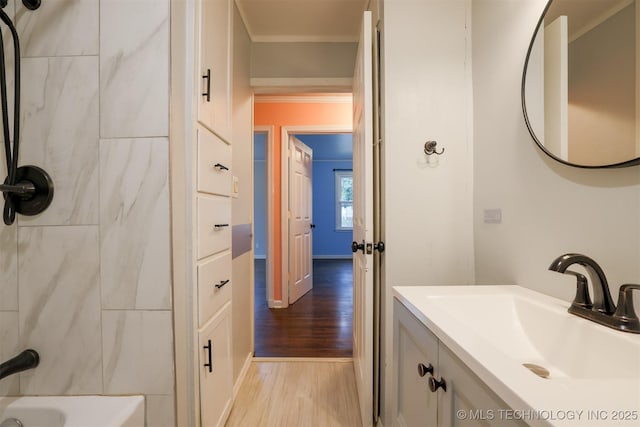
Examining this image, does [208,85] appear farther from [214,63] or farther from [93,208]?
[93,208]

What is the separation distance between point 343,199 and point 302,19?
4.86m

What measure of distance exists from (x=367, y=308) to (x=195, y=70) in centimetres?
126

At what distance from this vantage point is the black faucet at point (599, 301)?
2.04 ft

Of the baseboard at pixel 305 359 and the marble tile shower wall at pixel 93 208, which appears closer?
the marble tile shower wall at pixel 93 208

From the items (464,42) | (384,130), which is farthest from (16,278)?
(464,42)

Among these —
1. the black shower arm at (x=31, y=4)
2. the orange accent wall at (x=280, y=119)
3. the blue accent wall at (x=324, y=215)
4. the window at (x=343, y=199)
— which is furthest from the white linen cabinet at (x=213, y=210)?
the window at (x=343, y=199)

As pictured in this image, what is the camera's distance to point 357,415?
1535mm

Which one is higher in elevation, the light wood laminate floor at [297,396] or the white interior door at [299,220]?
the white interior door at [299,220]

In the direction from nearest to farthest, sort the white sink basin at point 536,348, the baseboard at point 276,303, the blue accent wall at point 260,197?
1. the white sink basin at point 536,348
2. the baseboard at point 276,303
3. the blue accent wall at point 260,197

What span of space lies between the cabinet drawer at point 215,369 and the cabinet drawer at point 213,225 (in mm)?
328

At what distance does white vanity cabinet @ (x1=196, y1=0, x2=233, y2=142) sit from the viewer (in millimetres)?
1115

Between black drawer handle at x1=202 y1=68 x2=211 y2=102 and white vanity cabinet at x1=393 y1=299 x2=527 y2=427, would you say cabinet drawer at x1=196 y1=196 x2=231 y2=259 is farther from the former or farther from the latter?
white vanity cabinet at x1=393 y1=299 x2=527 y2=427

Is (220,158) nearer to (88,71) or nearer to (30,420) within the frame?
(88,71)

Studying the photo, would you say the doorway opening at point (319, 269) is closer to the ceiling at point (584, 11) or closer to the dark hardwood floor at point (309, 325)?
the dark hardwood floor at point (309, 325)
